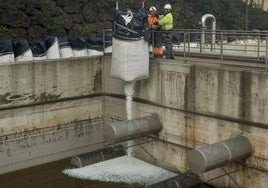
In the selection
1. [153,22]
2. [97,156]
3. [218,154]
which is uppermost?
[153,22]

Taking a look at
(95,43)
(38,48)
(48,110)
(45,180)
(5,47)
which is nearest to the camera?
(45,180)

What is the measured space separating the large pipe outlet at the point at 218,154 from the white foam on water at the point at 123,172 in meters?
2.34

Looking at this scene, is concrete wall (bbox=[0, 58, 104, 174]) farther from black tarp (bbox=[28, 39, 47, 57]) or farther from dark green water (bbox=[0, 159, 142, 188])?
black tarp (bbox=[28, 39, 47, 57])

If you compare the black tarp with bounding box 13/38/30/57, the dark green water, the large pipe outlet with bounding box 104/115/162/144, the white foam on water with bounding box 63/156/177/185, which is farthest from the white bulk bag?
the dark green water

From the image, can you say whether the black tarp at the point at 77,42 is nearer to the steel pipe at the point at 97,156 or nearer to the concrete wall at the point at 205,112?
the concrete wall at the point at 205,112

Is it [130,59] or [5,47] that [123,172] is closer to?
[130,59]

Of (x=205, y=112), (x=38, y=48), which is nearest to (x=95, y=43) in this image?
(x=38, y=48)

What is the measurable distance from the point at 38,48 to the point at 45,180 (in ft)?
13.7

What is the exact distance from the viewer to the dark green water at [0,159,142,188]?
1112 centimetres

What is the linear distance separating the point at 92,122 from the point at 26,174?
278 cm

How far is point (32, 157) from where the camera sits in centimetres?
1225

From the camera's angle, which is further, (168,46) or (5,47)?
(168,46)

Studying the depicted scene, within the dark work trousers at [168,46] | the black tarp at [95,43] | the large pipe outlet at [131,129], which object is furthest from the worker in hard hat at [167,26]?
the black tarp at [95,43]

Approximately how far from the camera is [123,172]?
11695mm
